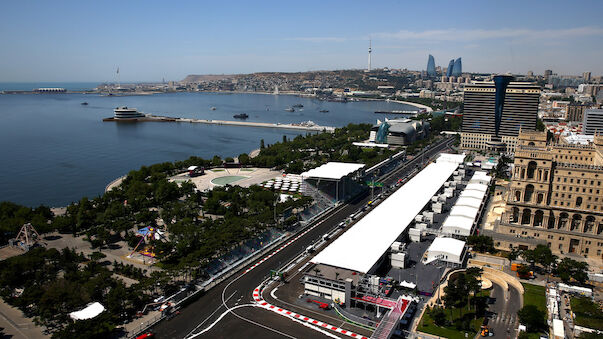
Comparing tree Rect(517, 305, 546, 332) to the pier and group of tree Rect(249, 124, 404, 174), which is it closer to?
group of tree Rect(249, 124, 404, 174)

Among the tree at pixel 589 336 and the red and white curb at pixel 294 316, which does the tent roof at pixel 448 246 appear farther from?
the red and white curb at pixel 294 316

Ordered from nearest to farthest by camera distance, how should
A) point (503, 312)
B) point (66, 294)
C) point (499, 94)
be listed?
point (66, 294), point (503, 312), point (499, 94)

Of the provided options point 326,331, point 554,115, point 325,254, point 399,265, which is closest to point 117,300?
point 326,331

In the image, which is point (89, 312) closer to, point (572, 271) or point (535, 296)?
point (535, 296)

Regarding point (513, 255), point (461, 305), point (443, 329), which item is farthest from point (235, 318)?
point (513, 255)

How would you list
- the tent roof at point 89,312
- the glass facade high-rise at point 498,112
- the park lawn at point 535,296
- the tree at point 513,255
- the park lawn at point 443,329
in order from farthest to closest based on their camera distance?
1. the glass facade high-rise at point 498,112
2. the tree at point 513,255
3. the park lawn at point 535,296
4. the park lawn at point 443,329
5. the tent roof at point 89,312

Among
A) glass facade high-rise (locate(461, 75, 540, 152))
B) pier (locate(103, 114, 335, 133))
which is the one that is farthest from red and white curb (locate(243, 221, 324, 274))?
pier (locate(103, 114, 335, 133))

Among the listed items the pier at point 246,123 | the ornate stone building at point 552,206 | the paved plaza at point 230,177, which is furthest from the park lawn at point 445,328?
the pier at point 246,123
